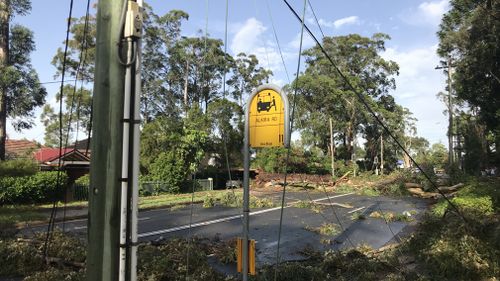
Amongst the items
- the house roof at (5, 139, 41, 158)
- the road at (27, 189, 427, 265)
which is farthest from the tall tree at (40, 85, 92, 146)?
the road at (27, 189, 427, 265)

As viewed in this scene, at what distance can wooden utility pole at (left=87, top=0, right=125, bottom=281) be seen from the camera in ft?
8.59

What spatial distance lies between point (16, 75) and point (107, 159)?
26310 mm

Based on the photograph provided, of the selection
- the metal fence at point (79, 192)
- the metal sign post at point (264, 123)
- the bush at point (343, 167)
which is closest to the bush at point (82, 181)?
the metal fence at point (79, 192)

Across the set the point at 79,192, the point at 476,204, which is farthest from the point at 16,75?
the point at 476,204

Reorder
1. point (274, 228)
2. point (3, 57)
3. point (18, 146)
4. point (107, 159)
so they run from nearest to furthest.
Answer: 1. point (107, 159)
2. point (274, 228)
3. point (3, 57)
4. point (18, 146)

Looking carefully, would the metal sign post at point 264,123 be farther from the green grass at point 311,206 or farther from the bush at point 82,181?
the bush at point 82,181

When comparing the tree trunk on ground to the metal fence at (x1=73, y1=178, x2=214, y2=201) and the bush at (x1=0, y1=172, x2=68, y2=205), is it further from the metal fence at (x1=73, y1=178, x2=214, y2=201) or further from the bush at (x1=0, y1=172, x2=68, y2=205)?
the bush at (x1=0, y1=172, x2=68, y2=205)

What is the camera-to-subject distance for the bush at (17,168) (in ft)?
68.1

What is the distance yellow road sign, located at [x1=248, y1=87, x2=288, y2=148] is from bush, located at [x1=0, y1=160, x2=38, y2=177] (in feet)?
66.7

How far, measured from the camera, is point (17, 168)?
69.2ft

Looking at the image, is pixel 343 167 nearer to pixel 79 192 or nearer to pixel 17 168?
pixel 79 192

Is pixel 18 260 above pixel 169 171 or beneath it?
beneath

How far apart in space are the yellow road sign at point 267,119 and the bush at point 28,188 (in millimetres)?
17416

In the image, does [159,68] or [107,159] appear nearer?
[107,159]
